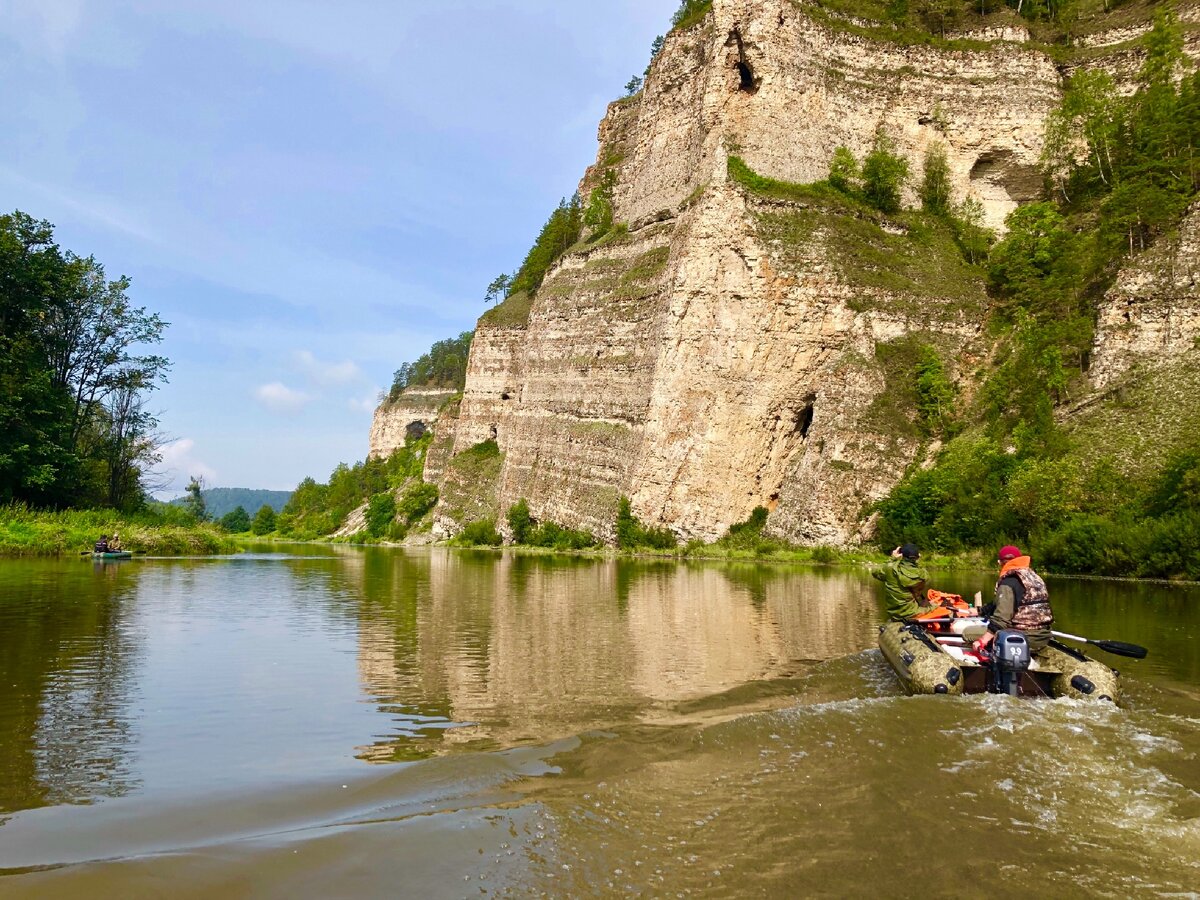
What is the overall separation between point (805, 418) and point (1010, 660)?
3745cm

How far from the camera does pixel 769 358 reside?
45.0m

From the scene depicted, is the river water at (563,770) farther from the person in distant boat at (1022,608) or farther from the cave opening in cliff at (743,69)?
the cave opening in cliff at (743,69)

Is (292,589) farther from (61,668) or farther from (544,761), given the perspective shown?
(544,761)

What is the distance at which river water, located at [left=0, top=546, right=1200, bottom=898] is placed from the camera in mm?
4934

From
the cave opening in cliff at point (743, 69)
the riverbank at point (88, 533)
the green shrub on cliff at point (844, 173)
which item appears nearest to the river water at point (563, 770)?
the riverbank at point (88, 533)

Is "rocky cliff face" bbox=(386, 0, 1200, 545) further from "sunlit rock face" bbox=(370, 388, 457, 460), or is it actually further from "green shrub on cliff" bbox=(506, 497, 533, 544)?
"sunlit rock face" bbox=(370, 388, 457, 460)

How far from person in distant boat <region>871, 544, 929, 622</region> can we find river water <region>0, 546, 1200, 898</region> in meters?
0.92

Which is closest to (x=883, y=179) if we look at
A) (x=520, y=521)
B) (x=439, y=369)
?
(x=520, y=521)

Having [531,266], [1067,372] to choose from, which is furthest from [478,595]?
[531,266]

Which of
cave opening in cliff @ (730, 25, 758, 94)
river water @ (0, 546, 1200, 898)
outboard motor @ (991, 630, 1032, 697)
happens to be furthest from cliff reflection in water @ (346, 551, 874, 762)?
cave opening in cliff @ (730, 25, 758, 94)

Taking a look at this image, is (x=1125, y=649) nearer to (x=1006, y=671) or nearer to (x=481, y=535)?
(x=1006, y=671)

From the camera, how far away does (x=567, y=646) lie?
13.8 m

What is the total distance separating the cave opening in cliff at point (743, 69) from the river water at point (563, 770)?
4292 centimetres

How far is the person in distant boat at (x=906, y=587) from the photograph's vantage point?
13.4 meters
